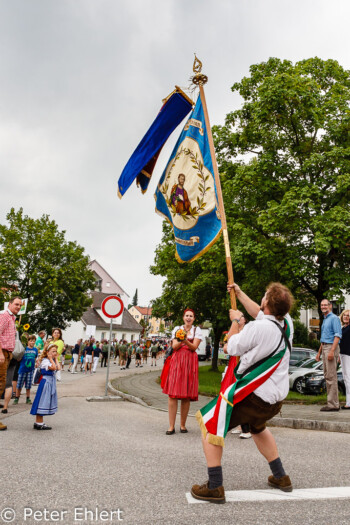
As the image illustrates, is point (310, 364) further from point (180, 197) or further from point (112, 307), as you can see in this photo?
point (180, 197)

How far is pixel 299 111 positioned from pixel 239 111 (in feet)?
11.8

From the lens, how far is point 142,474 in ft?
13.3

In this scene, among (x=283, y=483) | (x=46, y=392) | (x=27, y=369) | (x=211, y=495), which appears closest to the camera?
(x=211, y=495)

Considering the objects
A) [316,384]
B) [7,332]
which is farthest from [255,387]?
[316,384]

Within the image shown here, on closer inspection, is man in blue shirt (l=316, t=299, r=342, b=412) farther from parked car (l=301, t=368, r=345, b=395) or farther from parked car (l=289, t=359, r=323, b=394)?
parked car (l=289, t=359, r=323, b=394)

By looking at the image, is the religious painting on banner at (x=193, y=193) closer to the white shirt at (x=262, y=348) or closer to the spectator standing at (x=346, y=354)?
the white shirt at (x=262, y=348)

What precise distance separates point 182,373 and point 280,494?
3460mm

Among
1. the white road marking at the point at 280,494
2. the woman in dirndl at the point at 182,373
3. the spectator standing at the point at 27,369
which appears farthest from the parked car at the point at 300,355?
the white road marking at the point at 280,494

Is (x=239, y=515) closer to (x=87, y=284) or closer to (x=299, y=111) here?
(x=299, y=111)

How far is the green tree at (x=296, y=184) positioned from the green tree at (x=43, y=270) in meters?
23.4

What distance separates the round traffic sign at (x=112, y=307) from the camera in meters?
12.8

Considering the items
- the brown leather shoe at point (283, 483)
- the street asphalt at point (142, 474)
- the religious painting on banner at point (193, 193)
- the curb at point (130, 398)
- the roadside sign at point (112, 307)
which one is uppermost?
the religious painting on banner at point (193, 193)

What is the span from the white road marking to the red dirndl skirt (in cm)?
322

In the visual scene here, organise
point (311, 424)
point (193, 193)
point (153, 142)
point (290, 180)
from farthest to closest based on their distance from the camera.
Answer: point (290, 180), point (311, 424), point (153, 142), point (193, 193)
